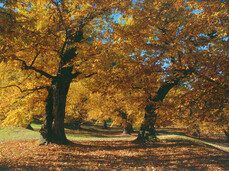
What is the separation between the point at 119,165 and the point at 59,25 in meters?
8.41

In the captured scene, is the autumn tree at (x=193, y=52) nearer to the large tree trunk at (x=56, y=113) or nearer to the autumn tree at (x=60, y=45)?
the autumn tree at (x=60, y=45)

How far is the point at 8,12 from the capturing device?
7.08 meters

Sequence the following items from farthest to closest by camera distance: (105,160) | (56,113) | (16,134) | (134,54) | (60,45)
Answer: (16,134) < (60,45) < (56,113) < (134,54) < (105,160)

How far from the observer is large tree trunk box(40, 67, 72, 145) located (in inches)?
455

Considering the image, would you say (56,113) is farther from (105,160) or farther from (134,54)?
(134,54)

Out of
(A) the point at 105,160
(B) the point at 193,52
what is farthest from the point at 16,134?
(B) the point at 193,52

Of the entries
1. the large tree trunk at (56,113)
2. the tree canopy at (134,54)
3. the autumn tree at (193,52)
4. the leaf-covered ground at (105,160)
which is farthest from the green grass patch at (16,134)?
→ the autumn tree at (193,52)

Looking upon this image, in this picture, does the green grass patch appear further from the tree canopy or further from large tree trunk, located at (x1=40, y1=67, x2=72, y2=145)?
large tree trunk, located at (x1=40, y1=67, x2=72, y2=145)

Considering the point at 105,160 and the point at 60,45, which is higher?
the point at 60,45

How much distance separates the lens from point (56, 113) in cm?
1173

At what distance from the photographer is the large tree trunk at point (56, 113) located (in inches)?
455

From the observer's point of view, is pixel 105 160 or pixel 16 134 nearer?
pixel 105 160

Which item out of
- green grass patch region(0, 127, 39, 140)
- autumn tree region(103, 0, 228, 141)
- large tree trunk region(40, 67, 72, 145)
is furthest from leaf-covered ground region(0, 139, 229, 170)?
green grass patch region(0, 127, 39, 140)

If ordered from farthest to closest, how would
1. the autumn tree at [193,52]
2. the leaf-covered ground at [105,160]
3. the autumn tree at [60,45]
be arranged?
1. the autumn tree at [60,45]
2. the leaf-covered ground at [105,160]
3. the autumn tree at [193,52]
